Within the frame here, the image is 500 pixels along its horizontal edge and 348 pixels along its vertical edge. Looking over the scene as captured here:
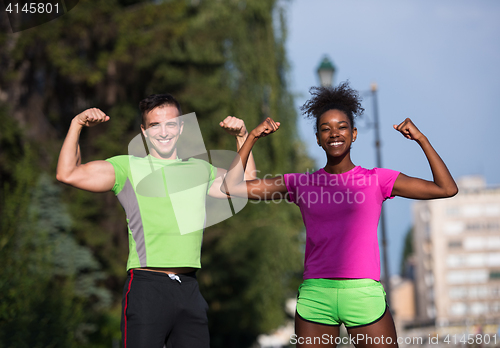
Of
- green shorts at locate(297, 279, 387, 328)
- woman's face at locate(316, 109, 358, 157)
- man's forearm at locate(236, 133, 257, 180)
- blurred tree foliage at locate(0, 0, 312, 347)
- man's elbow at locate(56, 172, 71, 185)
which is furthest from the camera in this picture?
blurred tree foliage at locate(0, 0, 312, 347)

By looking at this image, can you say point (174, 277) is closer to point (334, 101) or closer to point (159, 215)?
point (159, 215)

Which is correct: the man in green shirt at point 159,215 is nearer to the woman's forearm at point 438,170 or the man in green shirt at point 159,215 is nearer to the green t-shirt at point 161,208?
the green t-shirt at point 161,208

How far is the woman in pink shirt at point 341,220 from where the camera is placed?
2.91 meters

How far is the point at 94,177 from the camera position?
→ 10.2ft

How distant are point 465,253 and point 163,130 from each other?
268 ft

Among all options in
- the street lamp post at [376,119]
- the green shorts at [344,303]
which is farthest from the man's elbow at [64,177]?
the street lamp post at [376,119]

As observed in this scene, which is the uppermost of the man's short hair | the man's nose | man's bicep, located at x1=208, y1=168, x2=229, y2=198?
the man's short hair

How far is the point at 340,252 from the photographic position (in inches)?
117

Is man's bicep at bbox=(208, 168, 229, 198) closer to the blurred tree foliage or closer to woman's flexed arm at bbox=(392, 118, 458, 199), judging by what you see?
woman's flexed arm at bbox=(392, 118, 458, 199)

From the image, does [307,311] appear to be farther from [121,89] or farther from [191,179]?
[121,89]

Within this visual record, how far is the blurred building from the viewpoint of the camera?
76.2 meters

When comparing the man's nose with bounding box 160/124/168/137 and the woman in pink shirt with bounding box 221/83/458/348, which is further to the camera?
the man's nose with bounding box 160/124/168/137

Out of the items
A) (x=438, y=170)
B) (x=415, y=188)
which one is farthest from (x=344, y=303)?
(x=438, y=170)

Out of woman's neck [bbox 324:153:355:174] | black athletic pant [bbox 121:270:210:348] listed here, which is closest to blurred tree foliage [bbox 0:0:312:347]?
black athletic pant [bbox 121:270:210:348]
